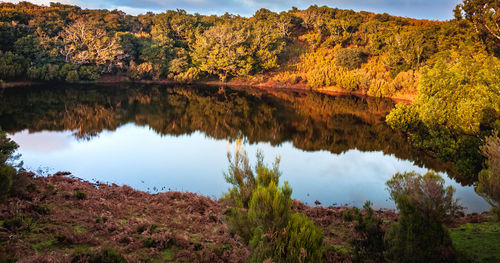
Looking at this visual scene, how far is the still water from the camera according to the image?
19062 millimetres

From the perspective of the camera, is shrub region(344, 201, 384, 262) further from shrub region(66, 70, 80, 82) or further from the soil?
shrub region(66, 70, 80, 82)

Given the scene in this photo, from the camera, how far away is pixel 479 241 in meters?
9.73

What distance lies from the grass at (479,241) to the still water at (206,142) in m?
4.93

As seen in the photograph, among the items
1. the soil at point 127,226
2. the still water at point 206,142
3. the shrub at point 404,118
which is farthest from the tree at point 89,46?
the shrub at point 404,118

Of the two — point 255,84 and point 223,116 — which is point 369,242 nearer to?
point 223,116

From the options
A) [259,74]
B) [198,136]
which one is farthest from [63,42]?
[198,136]

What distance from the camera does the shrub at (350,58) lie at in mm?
65375

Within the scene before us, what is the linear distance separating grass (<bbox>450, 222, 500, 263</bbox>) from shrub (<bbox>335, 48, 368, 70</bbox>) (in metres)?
57.3

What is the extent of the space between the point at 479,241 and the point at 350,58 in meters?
60.5

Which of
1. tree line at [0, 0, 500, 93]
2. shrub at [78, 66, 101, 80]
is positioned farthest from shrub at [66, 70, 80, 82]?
shrub at [78, 66, 101, 80]

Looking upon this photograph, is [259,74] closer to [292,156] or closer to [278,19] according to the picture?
[278,19]

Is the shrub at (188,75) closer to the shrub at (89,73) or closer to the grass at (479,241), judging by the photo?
the shrub at (89,73)

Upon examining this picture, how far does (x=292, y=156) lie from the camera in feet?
79.2

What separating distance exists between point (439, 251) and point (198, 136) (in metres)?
24.9
